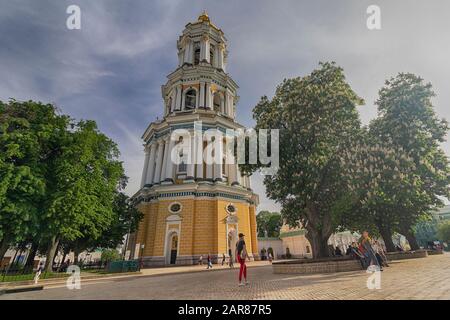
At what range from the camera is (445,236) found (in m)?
51.9

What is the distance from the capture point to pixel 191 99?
126 ft

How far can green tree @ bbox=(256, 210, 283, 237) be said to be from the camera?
69.6 m

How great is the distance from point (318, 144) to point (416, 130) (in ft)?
24.6

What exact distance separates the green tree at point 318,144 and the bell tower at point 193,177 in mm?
14896

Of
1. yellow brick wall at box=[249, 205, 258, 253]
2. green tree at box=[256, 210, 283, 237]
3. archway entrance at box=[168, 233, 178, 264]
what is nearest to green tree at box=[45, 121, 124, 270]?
archway entrance at box=[168, 233, 178, 264]

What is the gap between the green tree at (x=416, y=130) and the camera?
15.7 m

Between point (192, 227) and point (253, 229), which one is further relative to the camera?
point (253, 229)

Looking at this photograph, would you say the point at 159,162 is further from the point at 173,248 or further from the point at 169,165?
the point at 173,248

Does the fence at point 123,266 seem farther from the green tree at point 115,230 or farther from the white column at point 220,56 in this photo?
the white column at point 220,56

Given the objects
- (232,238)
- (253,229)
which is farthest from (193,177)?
(253,229)

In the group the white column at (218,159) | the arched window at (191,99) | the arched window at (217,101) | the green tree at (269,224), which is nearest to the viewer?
the white column at (218,159)

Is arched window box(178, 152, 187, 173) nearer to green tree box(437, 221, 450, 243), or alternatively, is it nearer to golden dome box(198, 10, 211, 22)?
golden dome box(198, 10, 211, 22)

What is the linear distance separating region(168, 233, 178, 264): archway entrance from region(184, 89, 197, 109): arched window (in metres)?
19.0

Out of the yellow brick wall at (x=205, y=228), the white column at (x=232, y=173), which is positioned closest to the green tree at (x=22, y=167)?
the yellow brick wall at (x=205, y=228)
